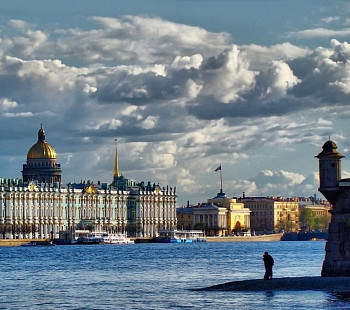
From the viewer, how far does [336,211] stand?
46562 millimetres

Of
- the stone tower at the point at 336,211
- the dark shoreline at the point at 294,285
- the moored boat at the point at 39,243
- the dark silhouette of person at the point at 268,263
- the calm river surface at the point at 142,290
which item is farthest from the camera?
the moored boat at the point at 39,243

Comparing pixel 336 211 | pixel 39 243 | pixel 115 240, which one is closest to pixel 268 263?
pixel 336 211

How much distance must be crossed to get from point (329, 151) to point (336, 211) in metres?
2.29

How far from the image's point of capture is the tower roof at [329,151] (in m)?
46.9

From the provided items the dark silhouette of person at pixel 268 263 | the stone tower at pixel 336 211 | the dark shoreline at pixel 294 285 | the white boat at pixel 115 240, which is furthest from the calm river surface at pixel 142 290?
the white boat at pixel 115 240

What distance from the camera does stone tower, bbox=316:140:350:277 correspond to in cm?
4606

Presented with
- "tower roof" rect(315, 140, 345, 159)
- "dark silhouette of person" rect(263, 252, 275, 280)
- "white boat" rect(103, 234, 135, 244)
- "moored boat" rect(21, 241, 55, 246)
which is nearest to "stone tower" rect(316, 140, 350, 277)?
"tower roof" rect(315, 140, 345, 159)

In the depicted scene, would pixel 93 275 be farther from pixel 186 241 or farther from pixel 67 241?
pixel 186 241

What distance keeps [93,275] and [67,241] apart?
356ft

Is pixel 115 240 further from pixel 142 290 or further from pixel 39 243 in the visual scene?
pixel 142 290

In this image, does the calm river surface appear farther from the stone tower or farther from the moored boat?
the moored boat

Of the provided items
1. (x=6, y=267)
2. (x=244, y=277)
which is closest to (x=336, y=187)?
(x=244, y=277)

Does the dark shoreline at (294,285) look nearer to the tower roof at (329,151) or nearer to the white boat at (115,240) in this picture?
the tower roof at (329,151)

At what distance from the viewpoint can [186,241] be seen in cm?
19500
